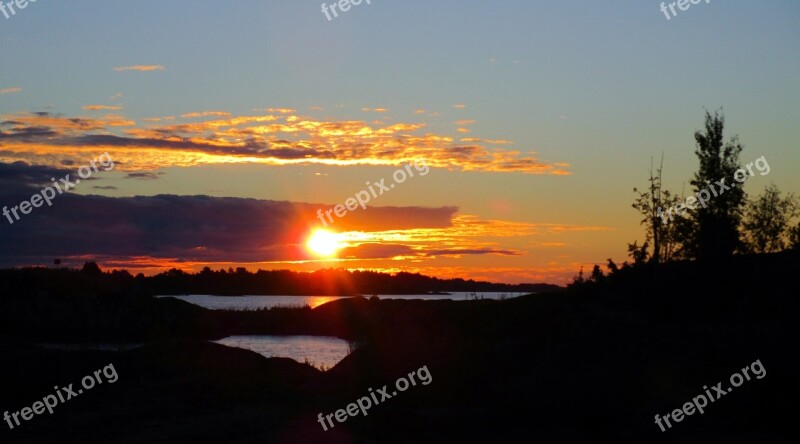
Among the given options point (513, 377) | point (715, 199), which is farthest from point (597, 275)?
point (715, 199)

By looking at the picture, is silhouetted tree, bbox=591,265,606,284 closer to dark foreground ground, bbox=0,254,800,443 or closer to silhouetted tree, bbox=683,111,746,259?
dark foreground ground, bbox=0,254,800,443

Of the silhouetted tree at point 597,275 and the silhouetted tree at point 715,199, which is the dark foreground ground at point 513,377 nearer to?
the silhouetted tree at point 597,275

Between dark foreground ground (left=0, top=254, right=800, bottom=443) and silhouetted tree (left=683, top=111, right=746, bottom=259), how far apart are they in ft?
66.8

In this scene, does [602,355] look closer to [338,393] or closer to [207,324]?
[338,393]

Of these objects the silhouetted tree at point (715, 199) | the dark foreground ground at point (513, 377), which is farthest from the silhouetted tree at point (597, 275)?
the silhouetted tree at point (715, 199)

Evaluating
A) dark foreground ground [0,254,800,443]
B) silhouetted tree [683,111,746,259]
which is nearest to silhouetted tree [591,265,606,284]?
dark foreground ground [0,254,800,443]

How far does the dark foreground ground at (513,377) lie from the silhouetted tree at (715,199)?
20.4 metres

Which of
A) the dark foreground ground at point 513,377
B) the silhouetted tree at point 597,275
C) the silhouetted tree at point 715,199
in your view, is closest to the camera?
the dark foreground ground at point 513,377

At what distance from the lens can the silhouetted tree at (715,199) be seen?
48.0 metres

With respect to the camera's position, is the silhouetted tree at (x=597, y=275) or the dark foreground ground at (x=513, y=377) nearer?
the dark foreground ground at (x=513, y=377)

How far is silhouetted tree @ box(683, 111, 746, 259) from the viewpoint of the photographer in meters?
48.0

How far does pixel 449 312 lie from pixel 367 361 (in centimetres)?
906

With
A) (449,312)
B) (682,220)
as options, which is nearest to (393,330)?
(449,312)

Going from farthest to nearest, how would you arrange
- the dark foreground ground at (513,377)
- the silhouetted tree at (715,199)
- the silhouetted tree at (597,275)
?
the silhouetted tree at (715,199) < the silhouetted tree at (597,275) < the dark foreground ground at (513,377)
